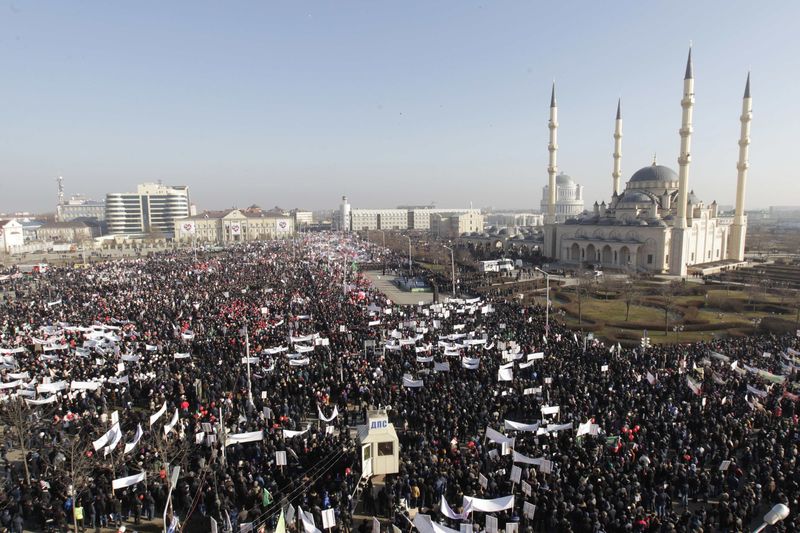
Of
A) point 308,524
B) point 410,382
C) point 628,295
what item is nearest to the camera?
point 308,524

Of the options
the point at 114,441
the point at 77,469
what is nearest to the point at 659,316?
the point at 114,441

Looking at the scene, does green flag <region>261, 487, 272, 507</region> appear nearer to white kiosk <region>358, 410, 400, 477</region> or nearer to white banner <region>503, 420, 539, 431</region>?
white kiosk <region>358, 410, 400, 477</region>

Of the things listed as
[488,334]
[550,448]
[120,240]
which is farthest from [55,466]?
[120,240]

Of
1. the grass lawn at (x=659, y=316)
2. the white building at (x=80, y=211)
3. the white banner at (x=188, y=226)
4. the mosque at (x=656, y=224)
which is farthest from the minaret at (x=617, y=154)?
the white building at (x=80, y=211)

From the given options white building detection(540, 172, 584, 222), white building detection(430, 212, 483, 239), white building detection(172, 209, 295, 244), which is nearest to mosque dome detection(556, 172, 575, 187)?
white building detection(540, 172, 584, 222)

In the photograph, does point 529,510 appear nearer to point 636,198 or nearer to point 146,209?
point 636,198

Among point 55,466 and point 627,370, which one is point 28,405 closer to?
point 55,466
